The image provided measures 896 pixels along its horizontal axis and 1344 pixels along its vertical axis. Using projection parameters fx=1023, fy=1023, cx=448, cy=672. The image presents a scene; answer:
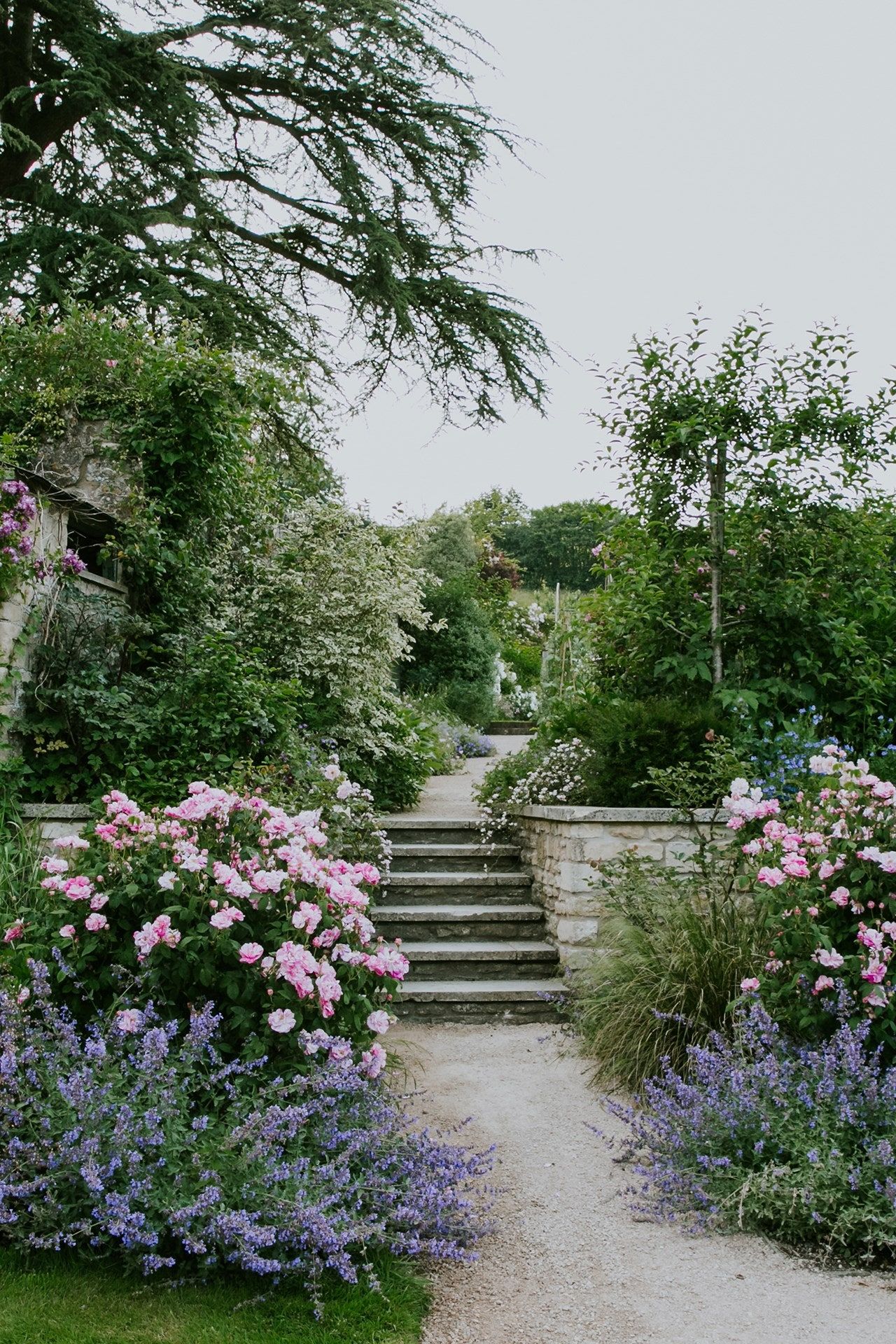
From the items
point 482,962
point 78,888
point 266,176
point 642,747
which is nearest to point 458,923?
point 482,962

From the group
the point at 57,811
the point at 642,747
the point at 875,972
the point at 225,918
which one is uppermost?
the point at 642,747

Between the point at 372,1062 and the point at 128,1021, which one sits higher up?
the point at 128,1021

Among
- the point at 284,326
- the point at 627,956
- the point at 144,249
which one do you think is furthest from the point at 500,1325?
the point at 284,326

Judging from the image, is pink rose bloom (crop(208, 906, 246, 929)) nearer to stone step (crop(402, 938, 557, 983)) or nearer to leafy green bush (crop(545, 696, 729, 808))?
stone step (crop(402, 938, 557, 983))

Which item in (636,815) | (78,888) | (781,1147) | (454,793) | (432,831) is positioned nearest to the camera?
(781,1147)

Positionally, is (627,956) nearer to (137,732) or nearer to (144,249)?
(137,732)

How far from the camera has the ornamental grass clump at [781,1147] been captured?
10.3 feet

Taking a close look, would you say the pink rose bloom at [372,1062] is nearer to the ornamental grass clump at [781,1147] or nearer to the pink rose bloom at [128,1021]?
the pink rose bloom at [128,1021]

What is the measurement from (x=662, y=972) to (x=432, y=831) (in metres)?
3.01

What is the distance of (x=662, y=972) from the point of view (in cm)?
467

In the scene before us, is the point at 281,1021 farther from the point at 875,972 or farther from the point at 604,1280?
the point at 875,972

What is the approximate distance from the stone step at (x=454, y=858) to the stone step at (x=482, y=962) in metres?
0.97

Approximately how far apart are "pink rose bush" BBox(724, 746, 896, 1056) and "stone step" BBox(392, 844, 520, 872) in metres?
3.03

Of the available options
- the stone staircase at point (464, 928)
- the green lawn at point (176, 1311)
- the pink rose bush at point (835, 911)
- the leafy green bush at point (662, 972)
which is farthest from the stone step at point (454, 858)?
the green lawn at point (176, 1311)
